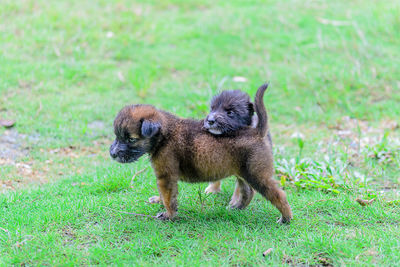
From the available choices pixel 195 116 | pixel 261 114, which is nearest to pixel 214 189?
pixel 261 114

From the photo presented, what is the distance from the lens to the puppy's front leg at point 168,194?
606cm

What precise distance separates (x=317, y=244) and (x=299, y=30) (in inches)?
343

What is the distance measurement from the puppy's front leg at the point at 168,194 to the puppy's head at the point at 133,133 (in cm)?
44

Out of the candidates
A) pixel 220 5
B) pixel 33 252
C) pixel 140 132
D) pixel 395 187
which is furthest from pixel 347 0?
pixel 33 252

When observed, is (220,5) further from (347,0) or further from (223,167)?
(223,167)

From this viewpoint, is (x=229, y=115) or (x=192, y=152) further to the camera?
(x=229, y=115)

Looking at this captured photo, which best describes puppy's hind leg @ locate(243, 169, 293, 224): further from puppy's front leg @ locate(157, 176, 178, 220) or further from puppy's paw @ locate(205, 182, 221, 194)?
puppy's paw @ locate(205, 182, 221, 194)

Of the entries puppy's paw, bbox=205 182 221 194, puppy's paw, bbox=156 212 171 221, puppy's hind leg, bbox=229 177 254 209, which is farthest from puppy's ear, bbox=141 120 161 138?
puppy's paw, bbox=205 182 221 194

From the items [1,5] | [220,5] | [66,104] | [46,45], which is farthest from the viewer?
[220,5]

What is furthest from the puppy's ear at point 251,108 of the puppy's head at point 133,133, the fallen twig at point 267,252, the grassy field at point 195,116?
the fallen twig at point 267,252

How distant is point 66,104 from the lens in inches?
377

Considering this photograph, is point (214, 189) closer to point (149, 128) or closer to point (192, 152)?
point (192, 152)

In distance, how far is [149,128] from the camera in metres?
5.88

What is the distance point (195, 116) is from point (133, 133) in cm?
351
